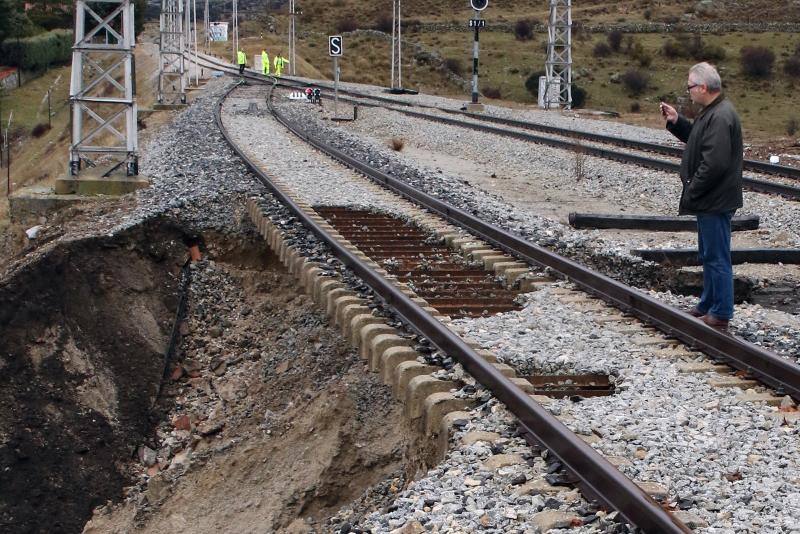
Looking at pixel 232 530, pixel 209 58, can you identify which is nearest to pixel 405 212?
pixel 232 530

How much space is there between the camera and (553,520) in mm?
4844

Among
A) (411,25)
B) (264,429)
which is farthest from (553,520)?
(411,25)

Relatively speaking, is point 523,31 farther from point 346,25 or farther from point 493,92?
point 493,92

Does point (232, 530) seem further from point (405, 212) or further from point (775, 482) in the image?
point (405, 212)

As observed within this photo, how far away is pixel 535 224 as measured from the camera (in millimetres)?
13289

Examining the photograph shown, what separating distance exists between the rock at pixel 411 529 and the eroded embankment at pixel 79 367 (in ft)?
18.4

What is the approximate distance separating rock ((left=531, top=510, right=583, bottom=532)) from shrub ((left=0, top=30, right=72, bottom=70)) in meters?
70.7

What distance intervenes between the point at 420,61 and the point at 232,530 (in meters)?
77.1

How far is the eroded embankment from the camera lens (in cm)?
1009

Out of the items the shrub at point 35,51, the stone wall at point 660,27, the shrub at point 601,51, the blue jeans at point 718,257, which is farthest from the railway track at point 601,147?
the stone wall at point 660,27

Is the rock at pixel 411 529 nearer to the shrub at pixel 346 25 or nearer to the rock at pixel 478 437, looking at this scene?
the rock at pixel 478 437

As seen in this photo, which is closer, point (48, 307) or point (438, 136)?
point (48, 307)

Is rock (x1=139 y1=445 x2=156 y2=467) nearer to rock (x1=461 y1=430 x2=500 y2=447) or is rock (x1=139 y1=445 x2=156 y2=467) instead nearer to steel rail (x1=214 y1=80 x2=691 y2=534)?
steel rail (x1=214 y1=80 x2=691 y2=534)

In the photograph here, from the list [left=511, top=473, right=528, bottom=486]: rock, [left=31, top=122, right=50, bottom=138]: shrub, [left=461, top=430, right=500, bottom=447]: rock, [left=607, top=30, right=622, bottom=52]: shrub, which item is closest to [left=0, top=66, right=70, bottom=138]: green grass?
[left=31, top=122, right=50, bottom=138]: shrub
